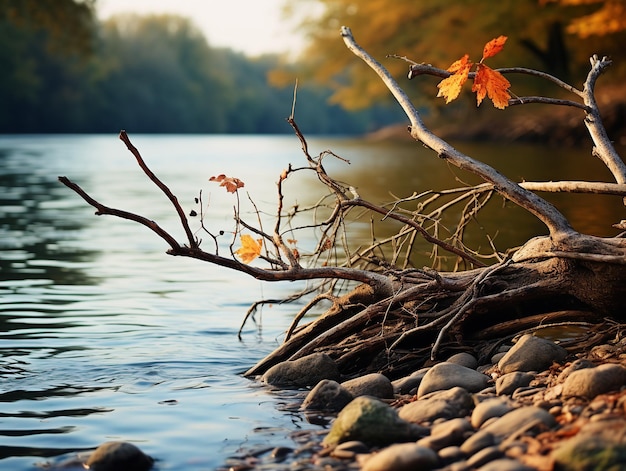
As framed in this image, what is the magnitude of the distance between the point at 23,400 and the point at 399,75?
5672cm

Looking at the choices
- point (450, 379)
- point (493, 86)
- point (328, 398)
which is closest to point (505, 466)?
point (450, 379)

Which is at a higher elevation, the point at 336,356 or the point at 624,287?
the point at 624,287

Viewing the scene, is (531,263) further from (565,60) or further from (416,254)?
(565,60)

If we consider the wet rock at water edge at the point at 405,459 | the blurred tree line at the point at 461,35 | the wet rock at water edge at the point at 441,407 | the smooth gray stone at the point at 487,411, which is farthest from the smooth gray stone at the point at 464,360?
the blurred tree line at the point at 461,35

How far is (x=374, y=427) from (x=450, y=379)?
933mm

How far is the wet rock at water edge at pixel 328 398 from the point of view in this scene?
520 centimetres

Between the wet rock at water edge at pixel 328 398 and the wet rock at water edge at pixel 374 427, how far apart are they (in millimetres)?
754

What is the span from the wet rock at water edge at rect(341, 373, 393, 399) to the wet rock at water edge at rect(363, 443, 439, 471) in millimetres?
1340

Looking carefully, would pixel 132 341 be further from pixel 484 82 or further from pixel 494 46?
pixel 494 46

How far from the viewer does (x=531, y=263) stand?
607 centimetres

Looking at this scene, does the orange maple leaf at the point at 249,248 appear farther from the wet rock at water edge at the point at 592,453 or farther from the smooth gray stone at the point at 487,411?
the wet rock at water edge at the point at 592,453

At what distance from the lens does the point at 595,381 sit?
14.7ft

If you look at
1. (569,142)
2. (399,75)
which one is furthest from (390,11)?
(569,142)

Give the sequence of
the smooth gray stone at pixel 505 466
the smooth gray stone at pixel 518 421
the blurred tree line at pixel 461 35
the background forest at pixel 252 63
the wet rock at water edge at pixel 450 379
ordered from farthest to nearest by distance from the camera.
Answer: the background forest at pixel 252 63 → the blurred tree line at pixel 461 35 → the wet rock at water edge at pixel 450 379 → the smooth gray stone at pixel 518 421 → the smooth gray stone at pixel 505 466
